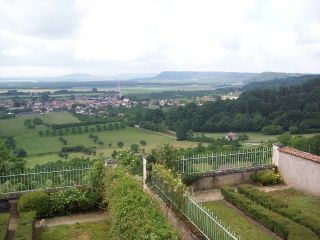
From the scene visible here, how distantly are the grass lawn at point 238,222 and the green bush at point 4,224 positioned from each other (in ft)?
22.8

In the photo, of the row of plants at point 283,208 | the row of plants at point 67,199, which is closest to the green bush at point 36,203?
the row of plants at point 67,199

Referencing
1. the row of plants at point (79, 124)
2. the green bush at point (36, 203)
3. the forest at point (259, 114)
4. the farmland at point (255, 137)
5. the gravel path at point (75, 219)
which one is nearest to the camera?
the gravel path at point (75, 219)

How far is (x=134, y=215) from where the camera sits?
400 inches

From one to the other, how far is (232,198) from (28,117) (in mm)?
96070

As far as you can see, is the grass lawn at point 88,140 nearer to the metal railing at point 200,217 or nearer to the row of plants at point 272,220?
the row of plants at point 272,220

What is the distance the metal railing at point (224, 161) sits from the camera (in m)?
17.5

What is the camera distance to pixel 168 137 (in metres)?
71.6

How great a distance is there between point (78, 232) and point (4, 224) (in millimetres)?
2305

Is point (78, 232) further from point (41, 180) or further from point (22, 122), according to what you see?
point (22, 122)

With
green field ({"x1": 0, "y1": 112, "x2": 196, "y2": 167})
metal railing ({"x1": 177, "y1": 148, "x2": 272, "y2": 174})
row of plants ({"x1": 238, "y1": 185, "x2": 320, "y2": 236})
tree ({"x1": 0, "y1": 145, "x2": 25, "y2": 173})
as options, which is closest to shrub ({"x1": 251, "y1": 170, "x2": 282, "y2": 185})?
metal railing ({"x1": 177, "y1": 148, "x2": 272, "y2": 174})

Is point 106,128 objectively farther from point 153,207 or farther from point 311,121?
point 153,207

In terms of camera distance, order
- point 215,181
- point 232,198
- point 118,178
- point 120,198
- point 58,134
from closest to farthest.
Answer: point 120,198 < point 118,178 < point 232,198 < point 215,181 < point 58,134

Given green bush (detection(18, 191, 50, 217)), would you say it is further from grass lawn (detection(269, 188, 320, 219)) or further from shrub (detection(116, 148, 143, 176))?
grass lawn (detection(269, 188, 320, 219))

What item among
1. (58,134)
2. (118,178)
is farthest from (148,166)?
(58,134)
